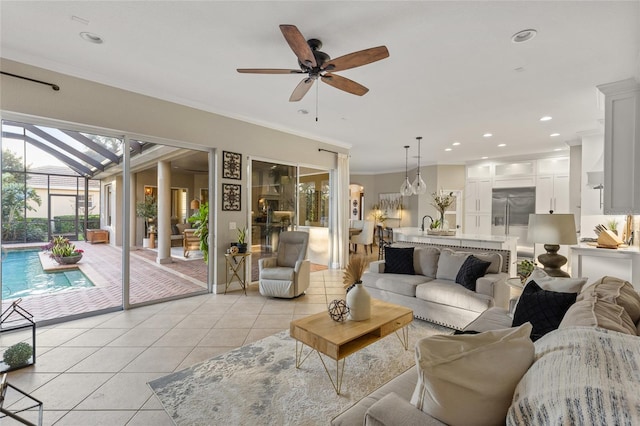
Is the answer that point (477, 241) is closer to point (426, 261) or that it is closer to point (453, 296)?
point (426, 261)

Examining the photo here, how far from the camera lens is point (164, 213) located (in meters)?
6.09

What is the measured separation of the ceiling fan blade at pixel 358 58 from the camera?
2162 millimetres

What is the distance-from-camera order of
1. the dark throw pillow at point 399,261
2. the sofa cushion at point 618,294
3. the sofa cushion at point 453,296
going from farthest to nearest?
1. the dark throw pillow at point 399,261
2. the sofa cushion at point 453,296
3. the sofa cushion at point 618,294

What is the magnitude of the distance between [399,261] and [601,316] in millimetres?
2680

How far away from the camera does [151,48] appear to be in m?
2.88

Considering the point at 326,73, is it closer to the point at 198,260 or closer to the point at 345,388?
the point at 345,388

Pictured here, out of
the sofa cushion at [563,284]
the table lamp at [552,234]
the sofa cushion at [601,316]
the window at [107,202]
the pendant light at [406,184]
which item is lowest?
the sofa cushion at [563,284]

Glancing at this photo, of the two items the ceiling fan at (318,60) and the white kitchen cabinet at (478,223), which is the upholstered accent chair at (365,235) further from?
the ceiling fan at (318,60)

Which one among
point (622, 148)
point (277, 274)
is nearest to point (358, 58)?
point (622, 148)

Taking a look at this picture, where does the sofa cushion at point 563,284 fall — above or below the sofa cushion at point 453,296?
above

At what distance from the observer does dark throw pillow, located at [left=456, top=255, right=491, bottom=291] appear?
3.30 m

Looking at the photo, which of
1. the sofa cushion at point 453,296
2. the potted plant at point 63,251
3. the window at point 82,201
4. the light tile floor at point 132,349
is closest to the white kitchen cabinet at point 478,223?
the sofa cushion at point 453,296

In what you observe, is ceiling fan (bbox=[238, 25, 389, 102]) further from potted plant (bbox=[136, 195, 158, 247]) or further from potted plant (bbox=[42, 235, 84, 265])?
potted plant (bbox=[136, 195, 158, 247])

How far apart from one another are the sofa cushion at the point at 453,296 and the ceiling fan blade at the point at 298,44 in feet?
9.06
